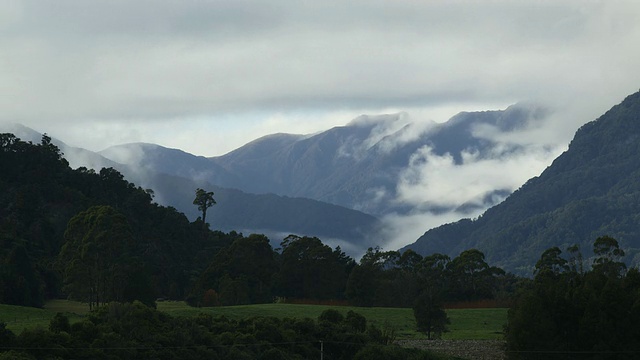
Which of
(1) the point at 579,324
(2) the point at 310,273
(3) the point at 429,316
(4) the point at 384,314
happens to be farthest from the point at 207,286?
(1) the point at 579,324

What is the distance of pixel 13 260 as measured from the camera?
97.9 m

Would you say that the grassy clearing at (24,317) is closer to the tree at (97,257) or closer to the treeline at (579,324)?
the tree at (97,257)

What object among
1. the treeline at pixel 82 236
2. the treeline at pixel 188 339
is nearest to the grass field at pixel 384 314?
the treeline at pixel 82 236

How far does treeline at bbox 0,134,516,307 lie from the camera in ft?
327

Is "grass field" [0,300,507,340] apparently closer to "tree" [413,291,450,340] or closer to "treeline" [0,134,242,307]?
"tree" [413,291,450,340]

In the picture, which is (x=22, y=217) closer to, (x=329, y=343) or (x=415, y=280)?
(x=415, y=280)

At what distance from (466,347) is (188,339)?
107 ft

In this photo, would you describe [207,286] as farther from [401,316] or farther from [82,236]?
[401,316]

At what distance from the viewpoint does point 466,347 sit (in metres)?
85.4

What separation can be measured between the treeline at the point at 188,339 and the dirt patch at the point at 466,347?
6476 mm

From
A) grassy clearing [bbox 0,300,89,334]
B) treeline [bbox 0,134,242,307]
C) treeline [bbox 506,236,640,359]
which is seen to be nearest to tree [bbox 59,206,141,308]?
treeline [bbox 0,134,242,307]

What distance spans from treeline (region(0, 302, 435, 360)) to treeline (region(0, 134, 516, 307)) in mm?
23914

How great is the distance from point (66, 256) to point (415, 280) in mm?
57169

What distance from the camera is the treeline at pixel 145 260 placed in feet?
327
